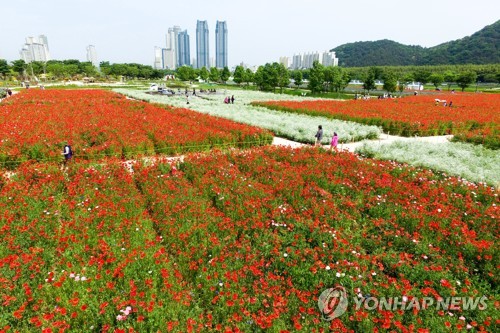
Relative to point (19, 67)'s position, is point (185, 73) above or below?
below

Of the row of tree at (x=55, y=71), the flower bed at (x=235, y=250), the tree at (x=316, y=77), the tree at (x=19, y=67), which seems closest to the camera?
the flower bed at (x=235, y=250)

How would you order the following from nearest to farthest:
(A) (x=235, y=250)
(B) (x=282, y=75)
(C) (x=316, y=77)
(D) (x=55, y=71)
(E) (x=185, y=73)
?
1. (A) (x=235, y=250)
2. (C) (x=316, y=77)
3. (B) (x=282, y=75)
4. (E) (x=185, y=73)
5. (D) (x=55, y=71)

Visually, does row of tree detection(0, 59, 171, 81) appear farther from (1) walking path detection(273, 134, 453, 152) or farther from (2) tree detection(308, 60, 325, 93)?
(1) walking path detection(273, 134, 453, 152)

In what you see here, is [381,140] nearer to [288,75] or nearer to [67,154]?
[67,154]

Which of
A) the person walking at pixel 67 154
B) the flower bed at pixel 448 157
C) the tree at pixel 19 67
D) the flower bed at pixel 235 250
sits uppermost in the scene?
the tree at pixel 19 67

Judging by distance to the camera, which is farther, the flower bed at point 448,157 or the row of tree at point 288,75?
the row of tree at point 288,75

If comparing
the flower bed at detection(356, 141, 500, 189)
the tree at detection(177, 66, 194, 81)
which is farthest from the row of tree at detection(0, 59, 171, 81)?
the flower bed at detection(356, 141, 500, 189)

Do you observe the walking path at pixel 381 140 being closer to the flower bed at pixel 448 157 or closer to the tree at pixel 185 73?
the flower bed at pixel 448 157

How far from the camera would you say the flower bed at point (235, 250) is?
447cm

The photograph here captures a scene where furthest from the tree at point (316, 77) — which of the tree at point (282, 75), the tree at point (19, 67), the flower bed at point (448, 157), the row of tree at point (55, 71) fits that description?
the tree at point (19, 67)

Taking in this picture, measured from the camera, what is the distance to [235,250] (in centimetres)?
619

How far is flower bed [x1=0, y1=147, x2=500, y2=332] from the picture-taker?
4473mm

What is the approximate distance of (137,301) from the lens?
4.47m

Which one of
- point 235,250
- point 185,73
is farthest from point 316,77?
point 235,250
